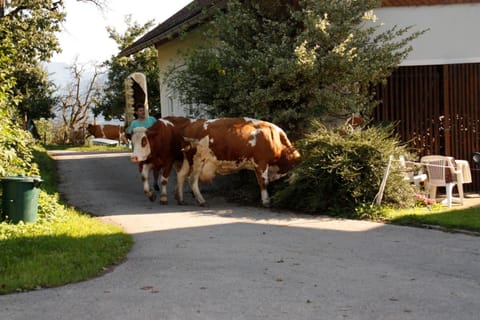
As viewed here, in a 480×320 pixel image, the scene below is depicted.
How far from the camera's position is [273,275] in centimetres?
726

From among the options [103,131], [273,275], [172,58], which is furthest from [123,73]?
[273,275]

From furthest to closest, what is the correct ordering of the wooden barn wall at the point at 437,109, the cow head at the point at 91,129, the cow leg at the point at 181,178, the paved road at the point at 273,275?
the cow head at the point at 91,129
the wooden barn wall at the point at 437,109
the cow leg at the point at 181,178
the paved road at the point at 273,275

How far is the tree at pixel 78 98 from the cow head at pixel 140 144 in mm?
32536

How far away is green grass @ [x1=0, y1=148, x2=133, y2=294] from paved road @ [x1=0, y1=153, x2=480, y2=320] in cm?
25

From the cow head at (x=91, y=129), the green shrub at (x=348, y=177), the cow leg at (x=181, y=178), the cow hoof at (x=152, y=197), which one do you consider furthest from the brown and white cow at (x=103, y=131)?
the green shrub at (x=348, y=177)

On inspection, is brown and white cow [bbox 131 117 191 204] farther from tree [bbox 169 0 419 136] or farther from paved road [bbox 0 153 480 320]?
paved road [bbox 0 153 480 320]

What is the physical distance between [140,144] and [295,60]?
357cm

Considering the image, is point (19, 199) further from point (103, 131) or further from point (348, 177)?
point (103, 131)

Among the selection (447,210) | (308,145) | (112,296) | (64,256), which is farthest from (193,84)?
(112,296)

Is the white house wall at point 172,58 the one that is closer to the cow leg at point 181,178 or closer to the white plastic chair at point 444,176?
the cow leg at point 181,178

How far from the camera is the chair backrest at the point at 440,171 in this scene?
1291 centimetres

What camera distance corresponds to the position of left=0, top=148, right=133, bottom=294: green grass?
23.3ft

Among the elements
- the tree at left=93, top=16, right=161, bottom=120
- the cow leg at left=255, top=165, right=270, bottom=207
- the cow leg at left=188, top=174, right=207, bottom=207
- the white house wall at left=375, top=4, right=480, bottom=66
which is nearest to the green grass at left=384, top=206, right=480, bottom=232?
the cow leg at left=255, top=165, right=270, bottom=207

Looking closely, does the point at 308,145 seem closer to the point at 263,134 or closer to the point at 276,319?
the point at 263,134
